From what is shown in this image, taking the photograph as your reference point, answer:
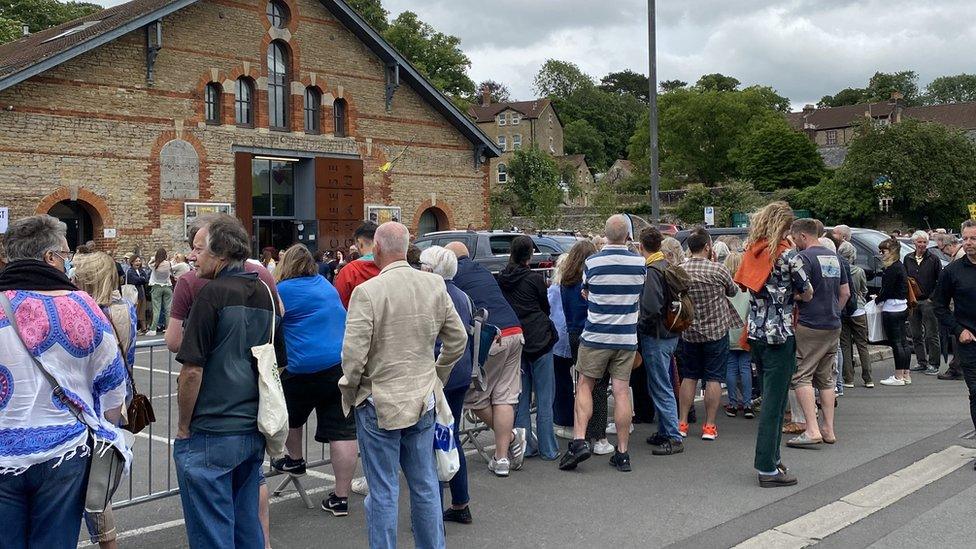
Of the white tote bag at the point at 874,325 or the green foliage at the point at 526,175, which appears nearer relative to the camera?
the white tote bag at the point at 874,325

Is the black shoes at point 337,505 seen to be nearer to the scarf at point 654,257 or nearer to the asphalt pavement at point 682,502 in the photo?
the asphalt pavement at point 682,502

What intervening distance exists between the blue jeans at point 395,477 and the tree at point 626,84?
11962 cm

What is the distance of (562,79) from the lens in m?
113

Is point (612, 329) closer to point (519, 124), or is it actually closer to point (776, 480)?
point (776, 480)

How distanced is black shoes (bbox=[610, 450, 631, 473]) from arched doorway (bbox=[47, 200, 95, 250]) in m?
18.7

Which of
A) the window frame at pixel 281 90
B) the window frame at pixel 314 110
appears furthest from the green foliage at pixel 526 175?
the window frame at pixel 281 90

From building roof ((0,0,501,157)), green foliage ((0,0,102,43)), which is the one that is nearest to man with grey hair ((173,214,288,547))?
building roof ((0,0,501,157))

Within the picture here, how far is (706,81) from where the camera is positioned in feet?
332

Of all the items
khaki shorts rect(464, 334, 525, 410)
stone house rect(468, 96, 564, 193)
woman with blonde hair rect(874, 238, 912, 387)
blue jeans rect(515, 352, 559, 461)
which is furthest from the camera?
stone house rect(468, 96, 564, 193)

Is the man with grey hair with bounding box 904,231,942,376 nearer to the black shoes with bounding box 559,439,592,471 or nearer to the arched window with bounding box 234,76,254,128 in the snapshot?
the black shoes with bounding box 559,439,592,471

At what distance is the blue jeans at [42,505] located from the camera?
347 centimetres

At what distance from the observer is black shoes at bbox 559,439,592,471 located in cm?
714

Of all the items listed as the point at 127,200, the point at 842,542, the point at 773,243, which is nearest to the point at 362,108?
the point at 127,200

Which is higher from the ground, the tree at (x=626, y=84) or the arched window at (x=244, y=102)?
the tree at (x=626, y=84)
